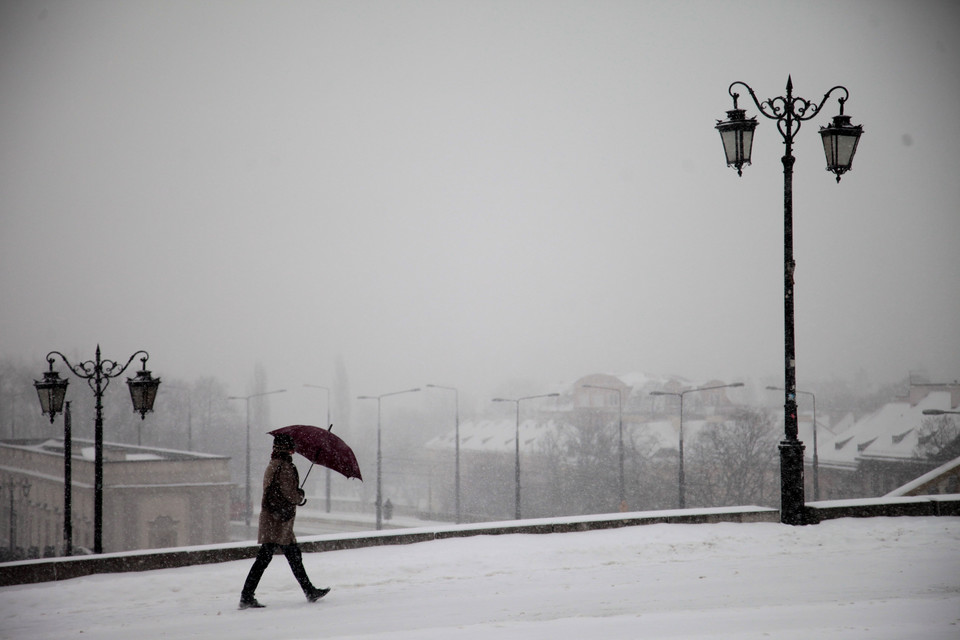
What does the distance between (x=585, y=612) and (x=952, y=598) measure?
2830mm

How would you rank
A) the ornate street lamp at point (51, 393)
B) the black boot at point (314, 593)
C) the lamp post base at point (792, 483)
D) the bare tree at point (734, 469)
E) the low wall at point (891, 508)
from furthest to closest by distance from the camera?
the bare tree at point (734, 469)
the ornate street lamp at point (51, 393)
the low wall at point (891, 508)
the lamp post base at point (792, 483)
the black boot at point (314, 593)

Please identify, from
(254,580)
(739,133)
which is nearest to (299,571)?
(254,580)

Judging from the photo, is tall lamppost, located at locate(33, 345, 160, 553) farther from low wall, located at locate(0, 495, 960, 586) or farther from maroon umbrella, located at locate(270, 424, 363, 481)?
maroon umbrella, located at locate(270, 424, 363, 481)

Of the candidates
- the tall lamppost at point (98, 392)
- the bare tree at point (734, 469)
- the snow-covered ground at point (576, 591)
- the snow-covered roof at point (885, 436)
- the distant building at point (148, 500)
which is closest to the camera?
the snow-covered ground at point (576, 591)

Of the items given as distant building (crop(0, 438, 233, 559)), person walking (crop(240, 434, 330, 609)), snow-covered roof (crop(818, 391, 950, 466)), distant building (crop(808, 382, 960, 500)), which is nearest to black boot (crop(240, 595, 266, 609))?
person walking (crop(240, 434, 330, 609))

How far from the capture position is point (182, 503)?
4672 cm

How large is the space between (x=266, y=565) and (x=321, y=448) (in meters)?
1.09

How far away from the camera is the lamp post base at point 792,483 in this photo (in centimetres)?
1019

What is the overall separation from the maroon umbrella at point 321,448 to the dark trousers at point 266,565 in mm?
779

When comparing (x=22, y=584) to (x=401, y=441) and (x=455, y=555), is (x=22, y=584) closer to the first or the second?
(x=455, y=555)

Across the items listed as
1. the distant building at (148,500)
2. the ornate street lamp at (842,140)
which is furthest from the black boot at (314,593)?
the distant building at (148,500)

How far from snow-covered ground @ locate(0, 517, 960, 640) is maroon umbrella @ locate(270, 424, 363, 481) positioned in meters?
1.20

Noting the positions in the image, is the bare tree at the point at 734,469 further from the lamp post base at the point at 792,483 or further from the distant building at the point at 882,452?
the lamp post base at the point at 792,483

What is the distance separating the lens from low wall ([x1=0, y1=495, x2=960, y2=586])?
30.1 feet
